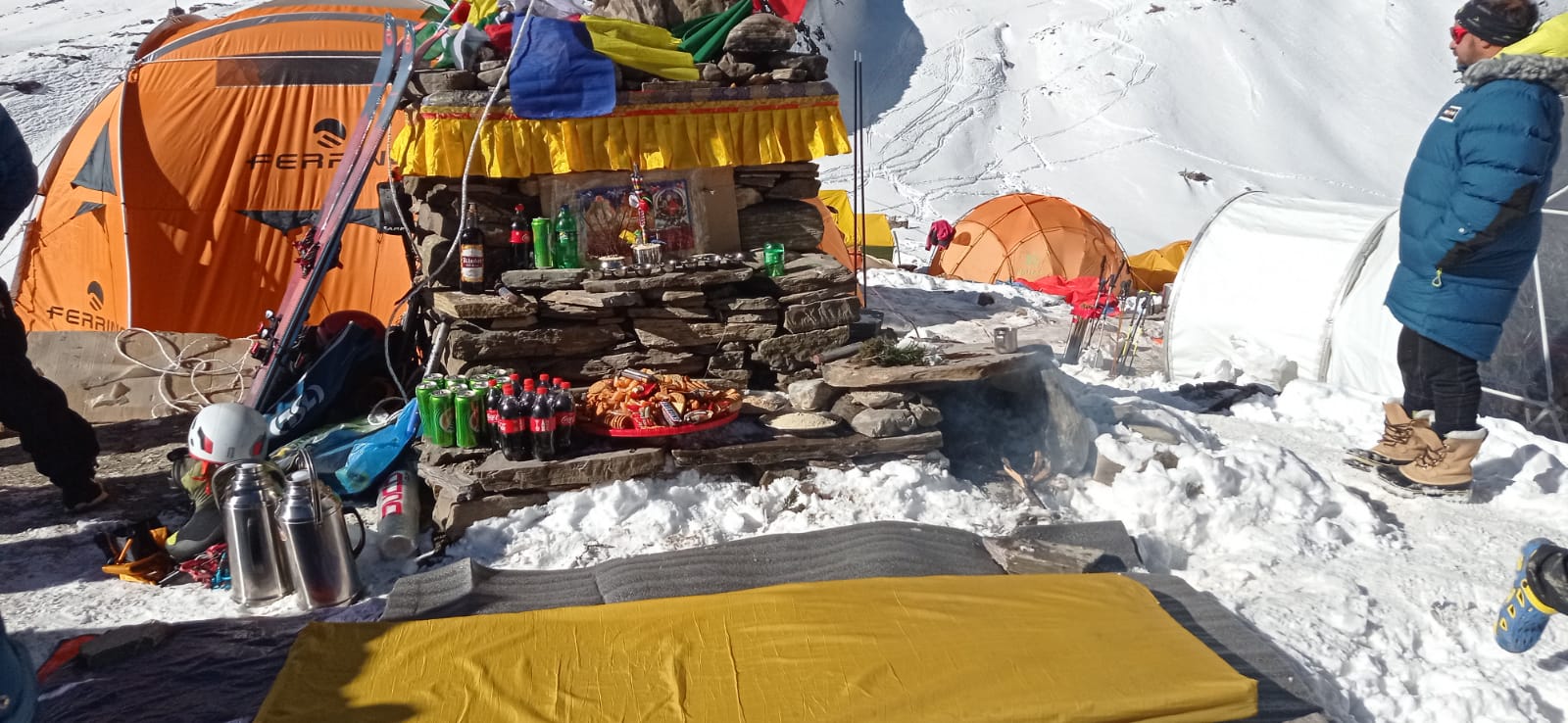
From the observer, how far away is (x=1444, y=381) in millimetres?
5039

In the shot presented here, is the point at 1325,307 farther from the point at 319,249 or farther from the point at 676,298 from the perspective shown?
the point at 319,249

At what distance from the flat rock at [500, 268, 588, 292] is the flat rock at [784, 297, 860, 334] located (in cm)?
120

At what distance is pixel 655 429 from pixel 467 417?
35.4 inches

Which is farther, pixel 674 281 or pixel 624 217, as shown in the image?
pixel 624 217

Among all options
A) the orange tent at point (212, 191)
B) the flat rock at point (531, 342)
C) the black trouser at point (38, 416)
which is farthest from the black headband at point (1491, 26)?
the orange tent at point (212, 191)

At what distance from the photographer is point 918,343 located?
236 inches

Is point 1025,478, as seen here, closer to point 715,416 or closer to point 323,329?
point 715,416

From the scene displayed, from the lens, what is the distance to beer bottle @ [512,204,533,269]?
19.0 feet

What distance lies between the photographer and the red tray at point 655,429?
193 inches

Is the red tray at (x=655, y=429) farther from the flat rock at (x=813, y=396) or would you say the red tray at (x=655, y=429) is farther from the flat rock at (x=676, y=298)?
the flat rock at (x=676, y=298)

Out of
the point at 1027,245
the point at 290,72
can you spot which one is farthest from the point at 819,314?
the point at 1027,245

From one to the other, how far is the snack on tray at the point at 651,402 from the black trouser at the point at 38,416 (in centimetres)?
267

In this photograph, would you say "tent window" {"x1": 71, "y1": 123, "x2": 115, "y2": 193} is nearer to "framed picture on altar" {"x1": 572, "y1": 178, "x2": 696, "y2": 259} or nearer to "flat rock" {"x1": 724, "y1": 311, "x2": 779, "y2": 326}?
"framed picture on altar" {"x1": 572, "y1": 178, "x2": 696, "y2": 259}

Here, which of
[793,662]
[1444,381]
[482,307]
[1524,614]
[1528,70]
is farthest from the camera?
[482,307]
